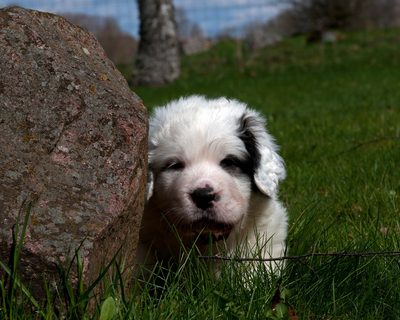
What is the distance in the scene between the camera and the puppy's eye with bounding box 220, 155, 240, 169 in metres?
3.39

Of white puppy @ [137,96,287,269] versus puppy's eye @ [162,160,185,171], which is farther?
puppy's eye @ [162,160,185,171]

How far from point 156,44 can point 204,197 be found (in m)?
14.3

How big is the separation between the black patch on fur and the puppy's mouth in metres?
0.32

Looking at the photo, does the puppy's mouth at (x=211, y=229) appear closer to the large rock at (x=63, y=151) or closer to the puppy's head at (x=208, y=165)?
the puppy's head at (x=208, y=165)

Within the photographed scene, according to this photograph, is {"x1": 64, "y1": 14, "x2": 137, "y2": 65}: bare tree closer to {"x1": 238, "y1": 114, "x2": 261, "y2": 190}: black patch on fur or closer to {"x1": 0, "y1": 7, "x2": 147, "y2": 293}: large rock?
{"x1": 238, "y1": 114, "x2": 261, "y2": 190}: black patch on fur

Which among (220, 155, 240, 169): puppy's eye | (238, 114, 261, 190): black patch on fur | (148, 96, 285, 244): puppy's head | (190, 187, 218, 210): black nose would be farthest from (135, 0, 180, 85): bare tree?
(190, 187, 218, 210): black nose

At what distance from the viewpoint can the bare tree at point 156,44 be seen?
16969mm

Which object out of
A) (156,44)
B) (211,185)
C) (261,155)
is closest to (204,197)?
(211,185)

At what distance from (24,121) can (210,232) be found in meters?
1.03

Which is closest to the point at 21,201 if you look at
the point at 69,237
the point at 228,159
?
the point at 69,237

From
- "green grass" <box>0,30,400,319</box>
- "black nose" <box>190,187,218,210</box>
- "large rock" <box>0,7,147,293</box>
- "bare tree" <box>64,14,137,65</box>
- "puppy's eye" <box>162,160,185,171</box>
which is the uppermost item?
"large rock" <box>0,7,147,293</box>

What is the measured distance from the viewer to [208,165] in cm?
331

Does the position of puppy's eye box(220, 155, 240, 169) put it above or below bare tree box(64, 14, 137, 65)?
above

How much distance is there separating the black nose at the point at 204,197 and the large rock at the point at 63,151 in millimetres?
429
